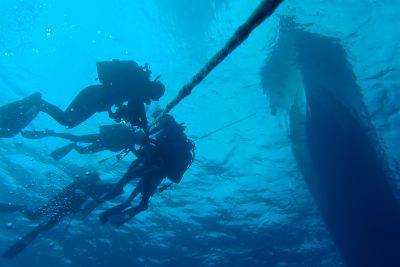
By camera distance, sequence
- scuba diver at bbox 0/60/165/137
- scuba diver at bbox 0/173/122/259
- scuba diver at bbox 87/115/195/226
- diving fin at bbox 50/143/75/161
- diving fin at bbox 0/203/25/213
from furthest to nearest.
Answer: diving fin at bbox 0/203/25/213 → scuba diver at bbox 0/173/122/259 → diving fin at bbox 50/143/75/161 → scuba diver at bbox 87/115/195/226 → scuba diver at bbox 0/60/165/137

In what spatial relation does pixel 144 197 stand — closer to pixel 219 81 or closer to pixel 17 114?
pixel 17 114

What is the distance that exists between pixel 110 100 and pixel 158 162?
167 centimetres

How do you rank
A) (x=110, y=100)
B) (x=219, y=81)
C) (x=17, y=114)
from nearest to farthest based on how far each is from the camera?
1. (x=110, y=100)
2. (x=17, y=114)
3. (x=219, y=81)

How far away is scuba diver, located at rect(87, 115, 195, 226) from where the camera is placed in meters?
7.14

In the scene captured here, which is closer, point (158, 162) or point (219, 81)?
point (158, 162)

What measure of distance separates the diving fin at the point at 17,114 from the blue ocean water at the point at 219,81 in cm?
533

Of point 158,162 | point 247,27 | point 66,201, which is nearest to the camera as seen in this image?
point 247,27

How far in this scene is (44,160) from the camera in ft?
60.3

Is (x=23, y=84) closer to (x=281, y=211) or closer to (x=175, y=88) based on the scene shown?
(x=175, y=88)

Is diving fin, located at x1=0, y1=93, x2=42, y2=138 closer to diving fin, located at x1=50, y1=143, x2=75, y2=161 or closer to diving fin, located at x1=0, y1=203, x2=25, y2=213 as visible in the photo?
diving fin, located at x1=50, y1=143, x2=75, y2=161

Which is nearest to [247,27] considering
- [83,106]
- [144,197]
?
[83,106]

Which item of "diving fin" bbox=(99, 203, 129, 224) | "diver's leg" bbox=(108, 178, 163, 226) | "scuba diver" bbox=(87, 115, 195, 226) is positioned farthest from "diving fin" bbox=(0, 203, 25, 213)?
"diver's leg" bbox=(108, 178, 163, 226)

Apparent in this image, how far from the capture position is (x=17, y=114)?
7.43m

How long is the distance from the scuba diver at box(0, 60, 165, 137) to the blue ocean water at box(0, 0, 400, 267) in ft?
17.8
